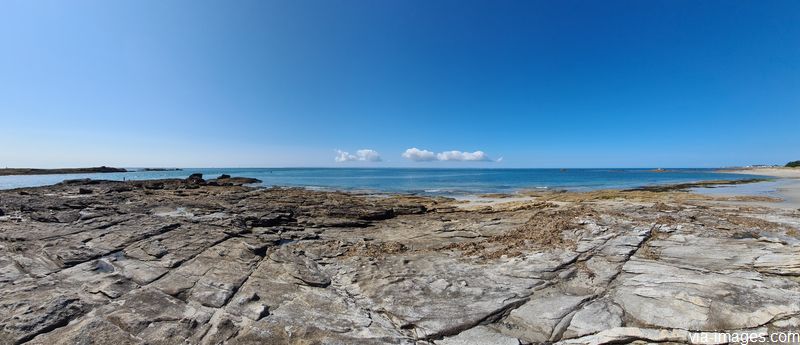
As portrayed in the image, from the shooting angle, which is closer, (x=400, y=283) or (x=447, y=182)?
(x=400, y=283)

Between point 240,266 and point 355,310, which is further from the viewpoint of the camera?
point 240,266

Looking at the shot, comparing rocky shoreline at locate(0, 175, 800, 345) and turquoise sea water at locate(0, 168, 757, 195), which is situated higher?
rocky shoreline at locate(0, 175, 800, 345)

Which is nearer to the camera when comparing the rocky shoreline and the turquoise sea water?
the rocky shoreline

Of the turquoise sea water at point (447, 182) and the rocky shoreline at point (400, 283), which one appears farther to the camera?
the turquoise sea water at point (447, 182)

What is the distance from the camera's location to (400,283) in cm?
761

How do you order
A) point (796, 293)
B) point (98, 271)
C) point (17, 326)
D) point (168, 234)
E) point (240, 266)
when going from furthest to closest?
point (168, 234), point (240, 266), point (98, 271), point (796, 293), point (17, 326)

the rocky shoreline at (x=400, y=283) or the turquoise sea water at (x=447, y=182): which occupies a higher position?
the rocky shoreline at (x=400, y=283)

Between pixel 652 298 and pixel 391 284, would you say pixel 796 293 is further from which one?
pixel 391 284

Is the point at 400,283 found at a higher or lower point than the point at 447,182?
higher

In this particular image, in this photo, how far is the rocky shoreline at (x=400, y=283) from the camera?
545 centimetres

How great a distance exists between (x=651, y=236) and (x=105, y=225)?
21.2 metres

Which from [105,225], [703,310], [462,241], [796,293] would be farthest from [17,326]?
[796,293]

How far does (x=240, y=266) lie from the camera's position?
344 inches

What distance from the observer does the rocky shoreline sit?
5453mm
